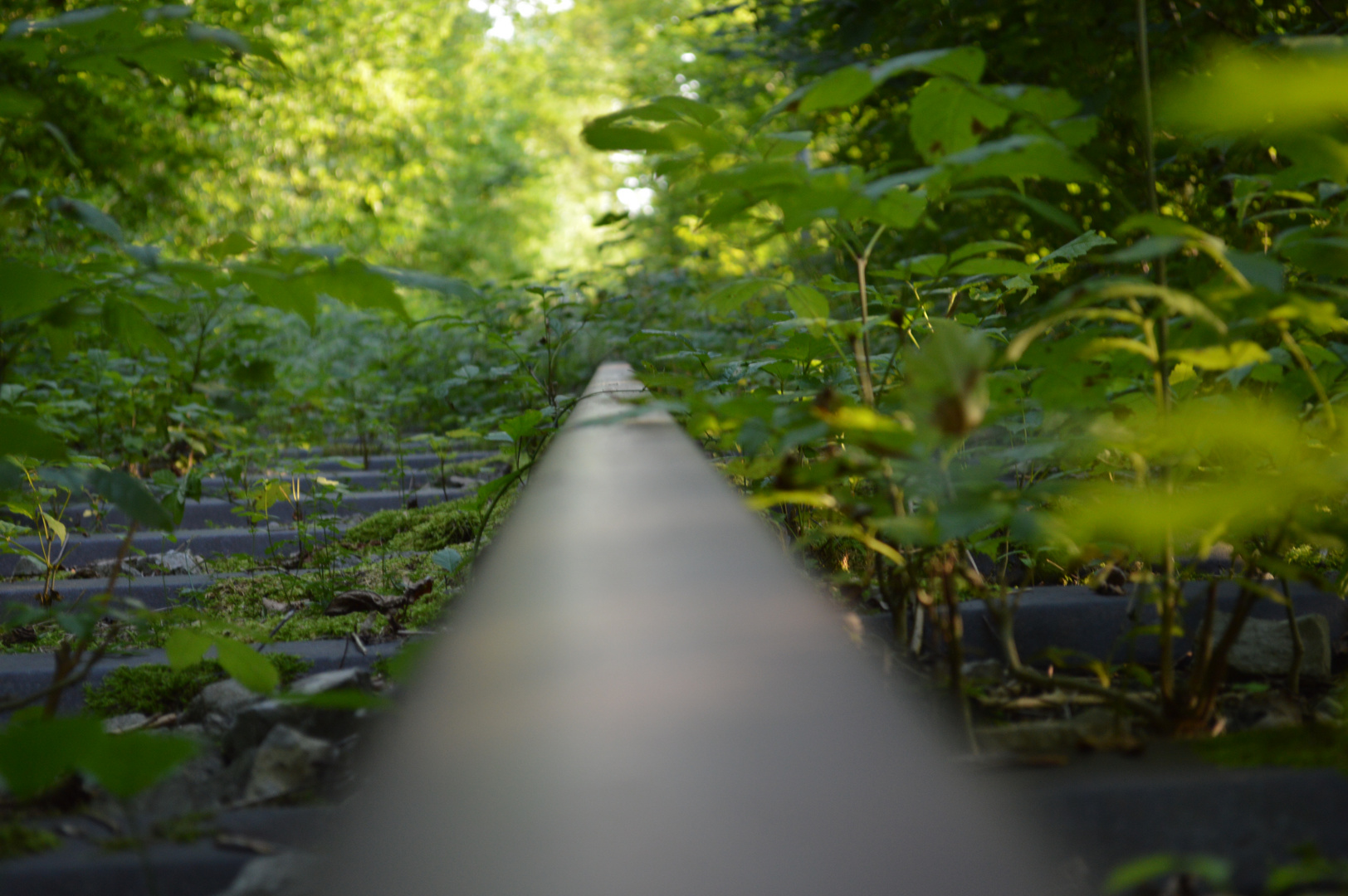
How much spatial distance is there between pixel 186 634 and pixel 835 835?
3.77 ft

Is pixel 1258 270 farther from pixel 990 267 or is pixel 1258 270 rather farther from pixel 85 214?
pixel 85 214

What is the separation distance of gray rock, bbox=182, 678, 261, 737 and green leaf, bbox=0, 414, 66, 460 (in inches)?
19.2

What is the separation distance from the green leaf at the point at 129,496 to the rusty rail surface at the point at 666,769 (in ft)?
1.88

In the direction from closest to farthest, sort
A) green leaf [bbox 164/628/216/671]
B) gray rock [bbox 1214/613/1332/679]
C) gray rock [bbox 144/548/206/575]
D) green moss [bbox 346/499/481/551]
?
1. green leaf [bbox 164/628/216/671]
2. gray rock [bbox 1214/613/1332/679]
3. gray rock [bbox 144/548/206/575]
4. green moss [bbox 346/499/481/551]

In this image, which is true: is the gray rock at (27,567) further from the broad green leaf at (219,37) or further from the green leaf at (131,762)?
the green leaf at (131,762)

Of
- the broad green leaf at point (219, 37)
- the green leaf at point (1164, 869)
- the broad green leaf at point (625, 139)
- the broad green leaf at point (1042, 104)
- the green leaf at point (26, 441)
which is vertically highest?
the broad green leaf at point (219, 37)

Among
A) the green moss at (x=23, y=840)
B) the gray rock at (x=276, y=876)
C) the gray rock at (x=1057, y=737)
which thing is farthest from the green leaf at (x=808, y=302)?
the green moss at (x=23, y=840)

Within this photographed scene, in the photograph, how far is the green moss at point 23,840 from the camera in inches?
36.7

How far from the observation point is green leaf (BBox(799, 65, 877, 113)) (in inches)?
42.0

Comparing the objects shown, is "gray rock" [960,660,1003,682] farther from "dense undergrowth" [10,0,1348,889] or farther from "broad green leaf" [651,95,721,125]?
"broad green leaf" [651,95,721,125]

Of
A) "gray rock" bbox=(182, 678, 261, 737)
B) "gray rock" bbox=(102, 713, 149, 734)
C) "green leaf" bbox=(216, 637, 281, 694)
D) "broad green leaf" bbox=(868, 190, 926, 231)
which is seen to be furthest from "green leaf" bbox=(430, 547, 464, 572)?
"broad green leaf" bbox=(868, 190, 926, 231)


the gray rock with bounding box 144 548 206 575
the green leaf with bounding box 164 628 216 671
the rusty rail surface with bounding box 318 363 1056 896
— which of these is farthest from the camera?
the gray rock with bounding box 144 548 206 575

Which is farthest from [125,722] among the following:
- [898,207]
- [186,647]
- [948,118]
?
[948,118]

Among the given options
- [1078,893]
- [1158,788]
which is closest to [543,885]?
[1078,893]
